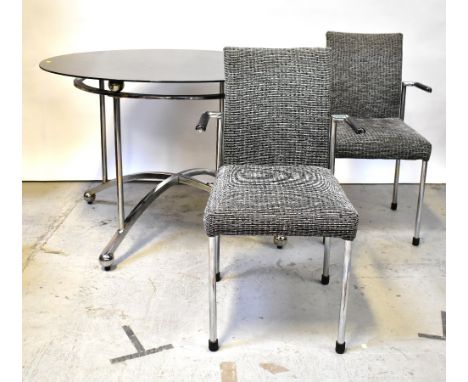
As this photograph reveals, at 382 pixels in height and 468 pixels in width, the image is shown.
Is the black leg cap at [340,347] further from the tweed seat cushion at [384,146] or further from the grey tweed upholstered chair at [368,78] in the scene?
the grey tweed upholstered chair at [368,78]

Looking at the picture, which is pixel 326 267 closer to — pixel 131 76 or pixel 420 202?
pixel 420 202

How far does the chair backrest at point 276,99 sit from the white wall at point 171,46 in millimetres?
1262

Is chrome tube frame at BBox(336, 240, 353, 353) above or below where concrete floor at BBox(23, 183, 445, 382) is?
above

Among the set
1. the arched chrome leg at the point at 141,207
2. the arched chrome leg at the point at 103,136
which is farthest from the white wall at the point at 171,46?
the arched chrome leg at the point at 141,207

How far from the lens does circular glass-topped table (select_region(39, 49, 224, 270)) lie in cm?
239

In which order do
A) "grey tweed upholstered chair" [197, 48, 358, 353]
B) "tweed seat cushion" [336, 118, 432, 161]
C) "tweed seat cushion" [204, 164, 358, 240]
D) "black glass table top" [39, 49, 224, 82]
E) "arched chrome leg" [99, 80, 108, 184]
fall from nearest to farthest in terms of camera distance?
"tweed seat cushion" [204, 164, 358, 240], "grey tweed upholstered chair" [197, 48, 358, 353], "black glass table top" [39, 49, 224, 82], "tweed seat cushion" [336, 118, 432, 161], "arched chrome leg" [99, 80, 108, 184]

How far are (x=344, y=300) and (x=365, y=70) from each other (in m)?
1.43

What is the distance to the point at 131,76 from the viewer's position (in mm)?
2359

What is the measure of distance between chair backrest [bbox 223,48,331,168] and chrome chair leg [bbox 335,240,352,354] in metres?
0.50

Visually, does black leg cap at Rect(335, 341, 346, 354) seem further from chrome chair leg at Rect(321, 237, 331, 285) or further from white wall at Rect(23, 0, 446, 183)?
white wall at Rect(23, 0, 446, 183)

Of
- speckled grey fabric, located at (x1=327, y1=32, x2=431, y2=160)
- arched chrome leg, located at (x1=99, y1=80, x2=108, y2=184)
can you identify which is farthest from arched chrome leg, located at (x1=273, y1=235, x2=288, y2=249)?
arched chrome leg, located at (x1=99, y1=80, x2=108, y2=184)
